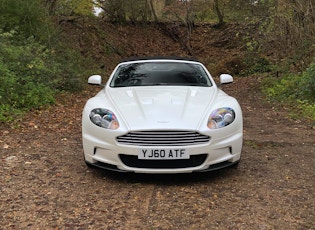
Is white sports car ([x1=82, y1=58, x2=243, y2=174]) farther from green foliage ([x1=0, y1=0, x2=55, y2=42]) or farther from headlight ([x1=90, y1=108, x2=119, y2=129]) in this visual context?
green foliage ([x1=0, y1=0, x2=55, y2=42])

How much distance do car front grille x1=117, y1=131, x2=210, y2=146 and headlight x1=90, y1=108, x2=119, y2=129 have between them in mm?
253

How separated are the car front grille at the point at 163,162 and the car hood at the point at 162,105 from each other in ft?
1.08

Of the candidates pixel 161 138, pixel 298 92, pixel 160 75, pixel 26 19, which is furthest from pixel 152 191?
pixel 26 19

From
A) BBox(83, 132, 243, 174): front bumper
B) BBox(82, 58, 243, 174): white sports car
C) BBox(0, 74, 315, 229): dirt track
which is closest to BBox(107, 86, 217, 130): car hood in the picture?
BBox(82, 58, 243, 174): white sports car

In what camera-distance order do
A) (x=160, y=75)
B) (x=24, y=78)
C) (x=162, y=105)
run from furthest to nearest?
(x=24, y=78)
(x=160, y=75)
(x=162, y=105)

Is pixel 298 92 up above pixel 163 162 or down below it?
below

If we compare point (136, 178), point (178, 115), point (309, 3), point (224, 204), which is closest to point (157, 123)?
point (178, 115)

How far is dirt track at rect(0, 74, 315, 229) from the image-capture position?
3512mm

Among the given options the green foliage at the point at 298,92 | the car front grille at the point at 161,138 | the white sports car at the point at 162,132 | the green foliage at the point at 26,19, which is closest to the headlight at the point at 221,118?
the white sports car at the point at 162,132

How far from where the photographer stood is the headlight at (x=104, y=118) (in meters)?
4.34

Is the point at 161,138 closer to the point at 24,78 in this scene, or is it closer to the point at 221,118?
the point at 221,118

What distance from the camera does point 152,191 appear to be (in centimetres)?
419

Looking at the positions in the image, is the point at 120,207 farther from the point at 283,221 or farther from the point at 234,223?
the point at 283,221

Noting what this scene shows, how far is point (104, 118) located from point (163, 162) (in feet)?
2.79
